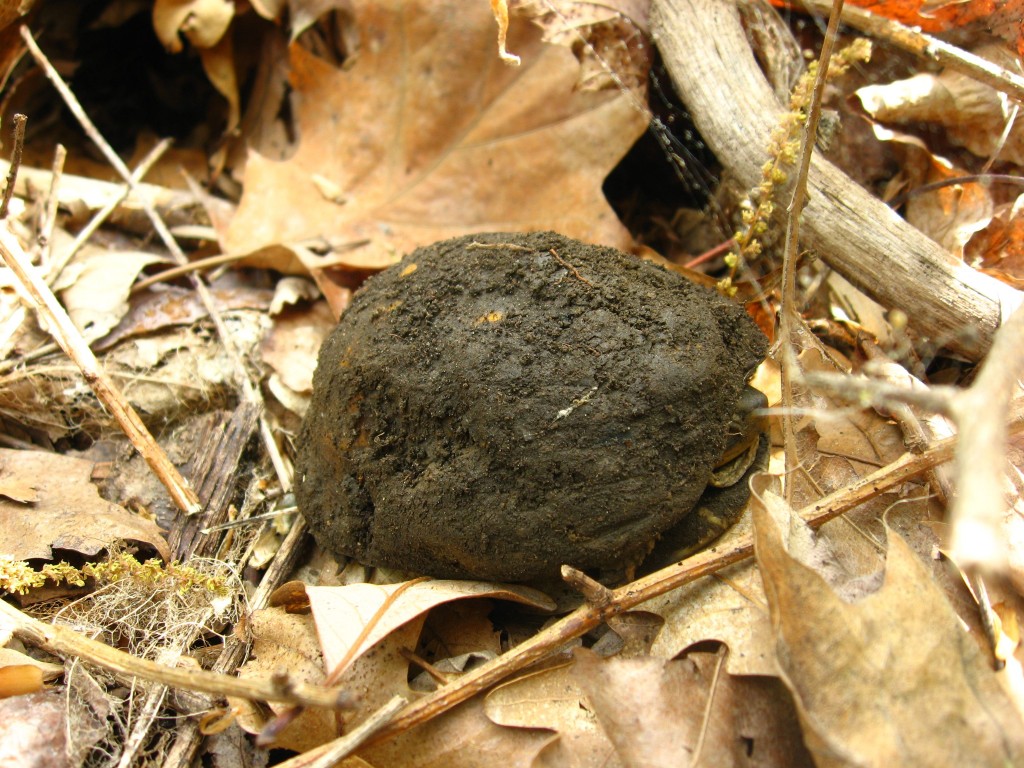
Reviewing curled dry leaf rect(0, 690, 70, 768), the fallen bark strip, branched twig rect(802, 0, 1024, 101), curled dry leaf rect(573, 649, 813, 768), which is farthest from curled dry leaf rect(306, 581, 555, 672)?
branched twig rect(802, 0, 1024, 101)

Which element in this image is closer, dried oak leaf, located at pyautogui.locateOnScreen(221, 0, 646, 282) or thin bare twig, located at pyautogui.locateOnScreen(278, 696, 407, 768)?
thin bare twig, located at pyautogui.locateOnScreen(278, 696, 407, 768)

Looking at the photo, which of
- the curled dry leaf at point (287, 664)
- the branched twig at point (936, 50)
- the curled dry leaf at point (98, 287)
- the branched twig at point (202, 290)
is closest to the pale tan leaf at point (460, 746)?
the curled dry leaf at point (287, 664)

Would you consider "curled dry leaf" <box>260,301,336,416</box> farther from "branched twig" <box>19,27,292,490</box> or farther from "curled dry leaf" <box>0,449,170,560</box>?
"curled dry leaf" <box>0,449,170,560</box>

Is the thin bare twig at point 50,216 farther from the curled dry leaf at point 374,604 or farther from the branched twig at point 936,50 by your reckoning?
the branched twig at point 936,50

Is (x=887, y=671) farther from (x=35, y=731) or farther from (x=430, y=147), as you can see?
(x=430, y=147)

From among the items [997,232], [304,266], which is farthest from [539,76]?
[997,232]

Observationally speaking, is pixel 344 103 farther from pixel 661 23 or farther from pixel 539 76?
pixel 661 23
